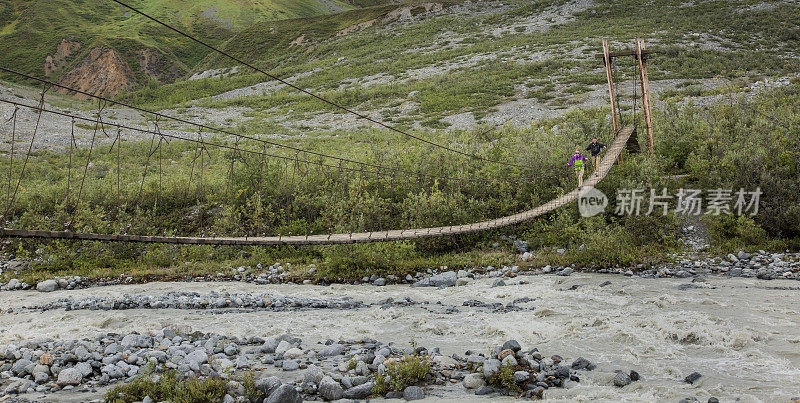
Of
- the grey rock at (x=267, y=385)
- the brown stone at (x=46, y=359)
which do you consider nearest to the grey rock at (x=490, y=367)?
the grey rock at (x=267, y=385)

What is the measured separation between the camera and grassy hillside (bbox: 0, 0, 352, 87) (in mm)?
56969

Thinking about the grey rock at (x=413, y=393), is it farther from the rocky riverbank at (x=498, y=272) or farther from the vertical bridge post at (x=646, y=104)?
the vertical bridge post at (x=646, y=104)


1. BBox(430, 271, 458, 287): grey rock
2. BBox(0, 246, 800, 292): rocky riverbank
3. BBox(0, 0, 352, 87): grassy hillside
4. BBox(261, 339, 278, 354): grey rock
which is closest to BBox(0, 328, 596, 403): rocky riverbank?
BBox(261, 339, 278, 354): grey rock

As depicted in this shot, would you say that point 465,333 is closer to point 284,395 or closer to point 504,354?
point 504,354

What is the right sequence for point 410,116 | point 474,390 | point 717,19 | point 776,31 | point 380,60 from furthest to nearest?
point 380,60
point 717,19
point 776,31
point 410,116
point 474,390

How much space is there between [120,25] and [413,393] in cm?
8343

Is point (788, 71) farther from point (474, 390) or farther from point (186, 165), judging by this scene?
point (186, 165)

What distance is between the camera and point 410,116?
2461 cm

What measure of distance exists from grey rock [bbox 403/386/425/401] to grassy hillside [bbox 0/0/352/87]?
61.8 meters

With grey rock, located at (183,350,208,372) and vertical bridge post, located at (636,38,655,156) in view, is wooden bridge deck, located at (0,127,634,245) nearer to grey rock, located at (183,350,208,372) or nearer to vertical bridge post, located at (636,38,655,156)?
vertical bridge post, located at (636,38,655,156)

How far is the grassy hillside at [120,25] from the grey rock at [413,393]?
61.8 metres

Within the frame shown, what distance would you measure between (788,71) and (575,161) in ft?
56.2

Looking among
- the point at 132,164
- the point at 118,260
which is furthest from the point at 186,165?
the point at 118,260

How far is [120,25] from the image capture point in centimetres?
7069
